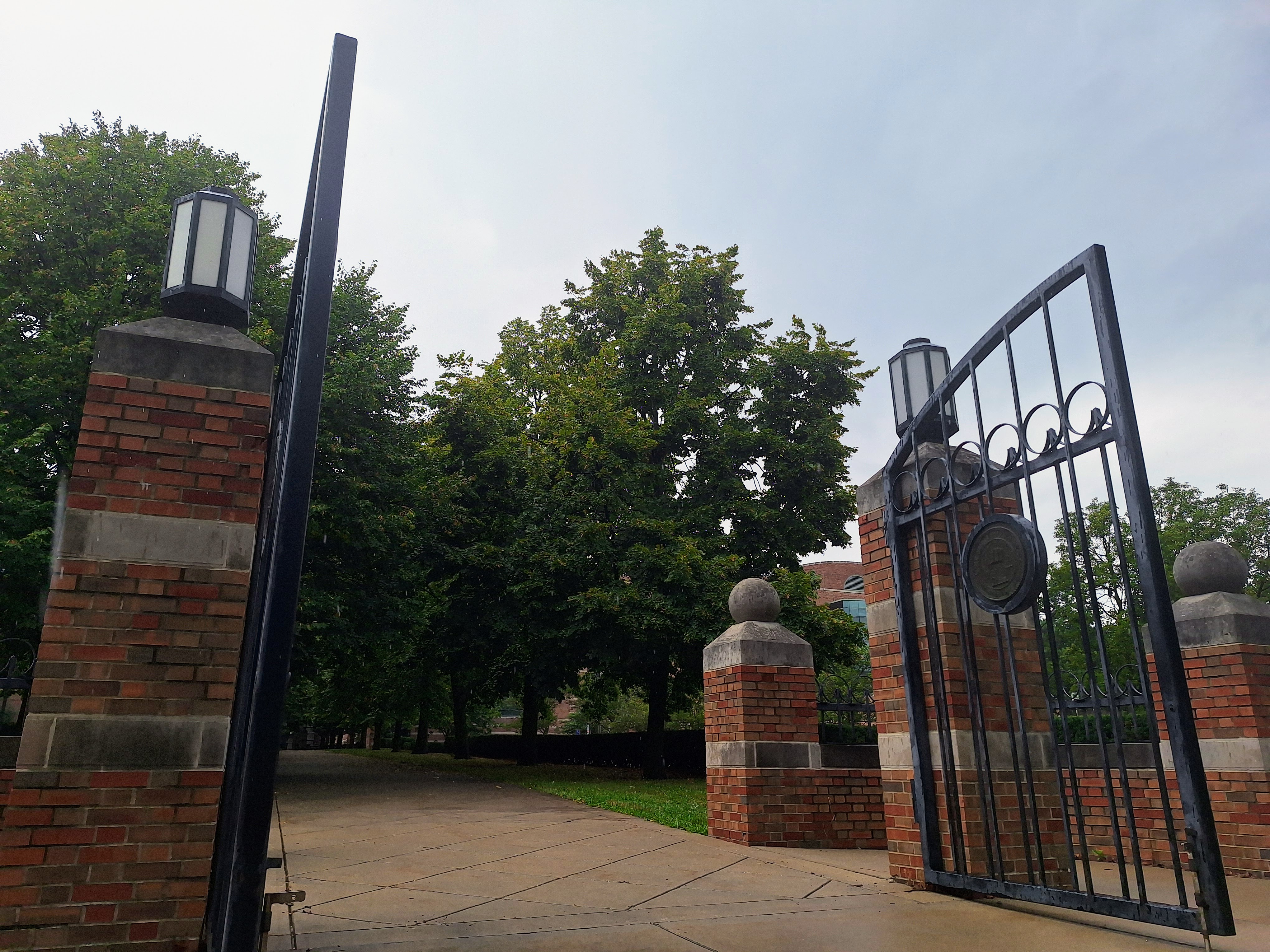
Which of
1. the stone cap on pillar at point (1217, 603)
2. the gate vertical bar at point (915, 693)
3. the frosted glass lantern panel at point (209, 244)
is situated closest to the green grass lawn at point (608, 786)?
the gate vertical bar at point (915, 693)

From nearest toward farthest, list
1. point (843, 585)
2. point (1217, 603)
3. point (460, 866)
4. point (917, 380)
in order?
point (917, 380) < point (460, 866) < point (1217, 603) < point (843, 585)

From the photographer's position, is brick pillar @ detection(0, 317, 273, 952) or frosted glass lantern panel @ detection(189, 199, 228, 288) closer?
brick pillar @ detection(0, 317, 273, 952)

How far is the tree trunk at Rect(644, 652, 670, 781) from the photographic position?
16953 mm

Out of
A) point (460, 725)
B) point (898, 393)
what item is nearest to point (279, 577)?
point (898, 393)

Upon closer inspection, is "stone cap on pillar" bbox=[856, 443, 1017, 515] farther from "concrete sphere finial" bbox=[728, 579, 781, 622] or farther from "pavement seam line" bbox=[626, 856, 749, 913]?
"pavement seam line" bbox=[626, 856, 749, 913]

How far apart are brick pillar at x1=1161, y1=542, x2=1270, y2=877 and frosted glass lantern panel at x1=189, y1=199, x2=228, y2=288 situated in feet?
21.8

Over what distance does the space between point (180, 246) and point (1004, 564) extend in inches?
172

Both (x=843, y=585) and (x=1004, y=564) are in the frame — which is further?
(x=843, y=585)

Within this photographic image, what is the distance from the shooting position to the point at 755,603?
771cm

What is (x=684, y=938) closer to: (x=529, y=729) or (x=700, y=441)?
(x=700, y=441)

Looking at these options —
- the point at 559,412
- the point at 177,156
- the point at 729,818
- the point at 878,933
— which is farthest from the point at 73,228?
the point at 878,933

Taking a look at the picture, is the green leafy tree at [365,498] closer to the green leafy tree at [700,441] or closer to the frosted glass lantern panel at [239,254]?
the green leafy tree at [700,441]

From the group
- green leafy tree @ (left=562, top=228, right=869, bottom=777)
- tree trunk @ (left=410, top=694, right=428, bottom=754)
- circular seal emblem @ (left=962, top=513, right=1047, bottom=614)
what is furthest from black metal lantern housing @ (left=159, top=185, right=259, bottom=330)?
tree trunk @ (left=410, top=694, right=428, bottom=754)

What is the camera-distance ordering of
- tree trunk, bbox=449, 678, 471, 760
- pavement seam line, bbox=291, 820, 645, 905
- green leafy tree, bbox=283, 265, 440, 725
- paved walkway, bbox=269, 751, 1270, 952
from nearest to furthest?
paved walkway, bbox=269, 751, 1270, 952 → pavement seam line, bbox=291, 820, 645, 905 → green leafy tree, bbox=283, 265, 440, 725 → tree trunk, bbox=449, 678, 471, 760
